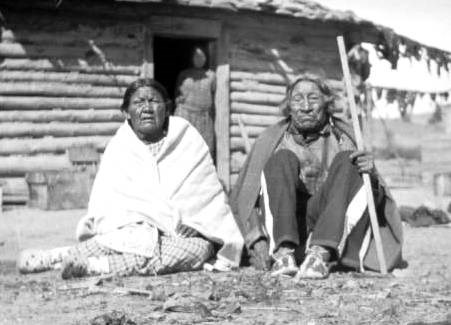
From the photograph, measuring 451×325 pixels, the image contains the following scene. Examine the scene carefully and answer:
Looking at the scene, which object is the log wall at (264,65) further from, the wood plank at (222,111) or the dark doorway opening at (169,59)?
the dark doorway opening at (169,59)

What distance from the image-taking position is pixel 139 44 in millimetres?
10055

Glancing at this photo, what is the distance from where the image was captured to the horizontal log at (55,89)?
9.29 metres

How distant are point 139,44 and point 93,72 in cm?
74

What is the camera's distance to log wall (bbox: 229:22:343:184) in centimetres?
1076

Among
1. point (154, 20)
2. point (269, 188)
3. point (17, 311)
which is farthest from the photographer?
point (154, 20)

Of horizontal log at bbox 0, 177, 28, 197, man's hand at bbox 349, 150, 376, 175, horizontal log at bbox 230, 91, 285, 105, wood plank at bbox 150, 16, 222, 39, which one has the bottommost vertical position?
horizontal log at bbox 0, 177, 28, 197

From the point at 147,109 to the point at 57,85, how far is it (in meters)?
4.76

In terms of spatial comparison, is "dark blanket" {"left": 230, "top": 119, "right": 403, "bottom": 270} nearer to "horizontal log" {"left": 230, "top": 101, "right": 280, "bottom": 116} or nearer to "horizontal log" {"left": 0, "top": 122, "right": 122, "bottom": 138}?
"horizontal log" {"left": 0, "top": 122, "right": 122, "bottom": 138}

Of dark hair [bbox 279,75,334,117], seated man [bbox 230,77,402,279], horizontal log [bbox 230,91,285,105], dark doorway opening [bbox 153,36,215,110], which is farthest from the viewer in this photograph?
dark doorway opening [bbox 153,36,215,110]

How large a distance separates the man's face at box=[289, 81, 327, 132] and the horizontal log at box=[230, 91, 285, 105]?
5539 mm

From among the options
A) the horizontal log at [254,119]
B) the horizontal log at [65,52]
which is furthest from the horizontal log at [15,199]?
the horizontal log at [254,119]

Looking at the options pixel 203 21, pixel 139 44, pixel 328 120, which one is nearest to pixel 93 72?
pixel 139 44

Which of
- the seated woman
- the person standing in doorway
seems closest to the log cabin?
the person standing in doorway

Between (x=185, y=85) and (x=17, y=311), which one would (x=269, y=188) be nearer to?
(x=17, y=311)
